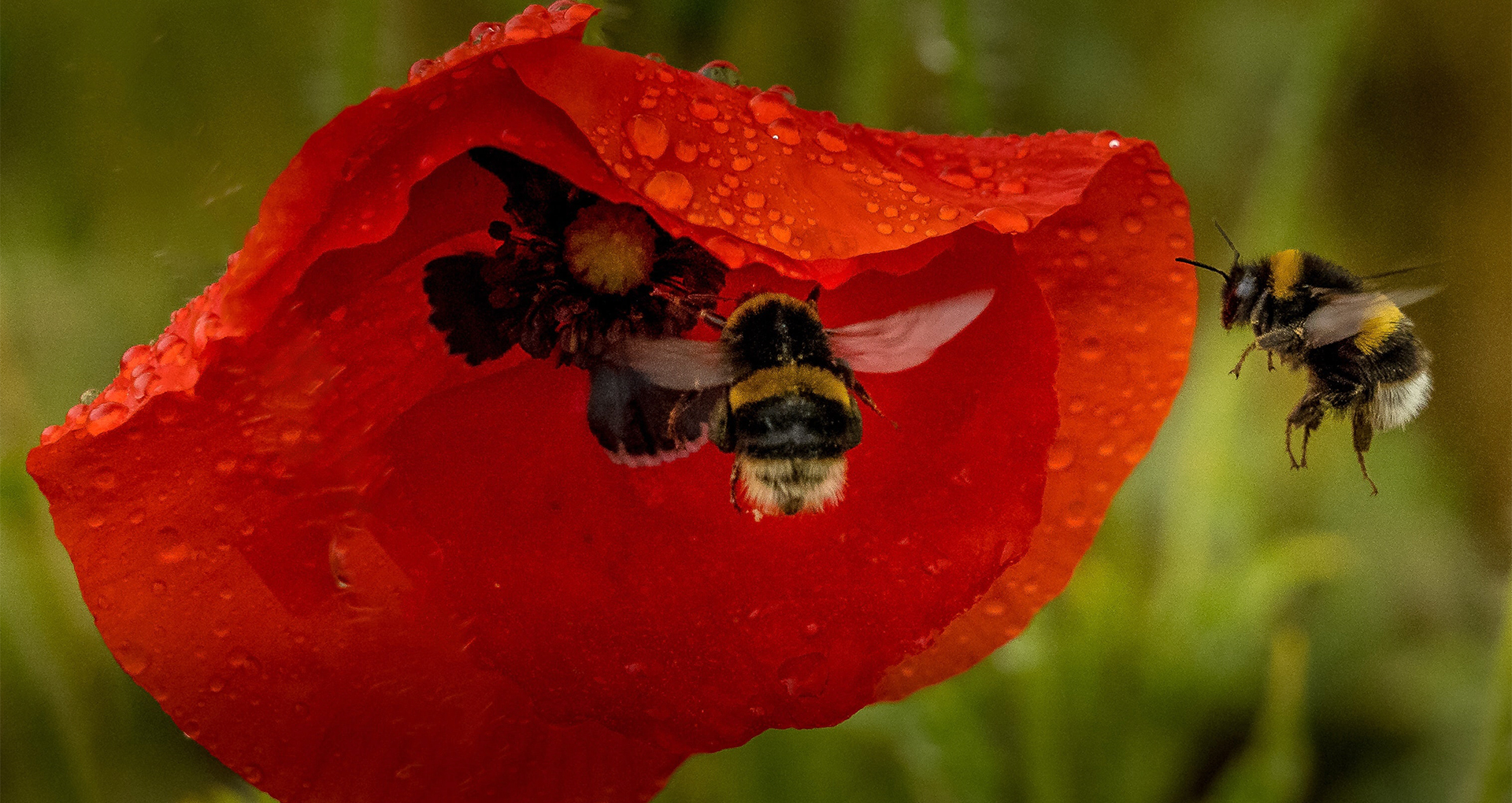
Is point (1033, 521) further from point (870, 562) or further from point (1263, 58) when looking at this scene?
point (1263, 58)

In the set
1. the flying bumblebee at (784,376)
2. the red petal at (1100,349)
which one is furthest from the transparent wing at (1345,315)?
the flying bumblebee at (784,376)

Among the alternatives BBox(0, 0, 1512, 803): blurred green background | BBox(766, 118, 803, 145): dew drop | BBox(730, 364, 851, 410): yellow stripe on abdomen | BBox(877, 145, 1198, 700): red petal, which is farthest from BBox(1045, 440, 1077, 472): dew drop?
BBox(0, 0, 1512, 803): blurred green background

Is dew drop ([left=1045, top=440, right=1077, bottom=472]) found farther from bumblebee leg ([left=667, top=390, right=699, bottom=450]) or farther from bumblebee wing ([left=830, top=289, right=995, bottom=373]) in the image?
bumblebee leg ([left=667, top=390, right=699, bottom=450])

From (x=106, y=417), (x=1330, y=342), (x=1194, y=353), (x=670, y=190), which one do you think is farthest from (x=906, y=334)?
(x=1194, y=353)

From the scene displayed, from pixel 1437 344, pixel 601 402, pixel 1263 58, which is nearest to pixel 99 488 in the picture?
pixel 601 402

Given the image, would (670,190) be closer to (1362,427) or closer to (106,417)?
(106,417)

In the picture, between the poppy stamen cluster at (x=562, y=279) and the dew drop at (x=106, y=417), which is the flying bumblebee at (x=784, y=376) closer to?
the poppy stamen cluster at (x=562, y=279)

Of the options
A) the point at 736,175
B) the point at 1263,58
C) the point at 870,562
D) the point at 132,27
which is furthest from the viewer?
the point at 1263,58
